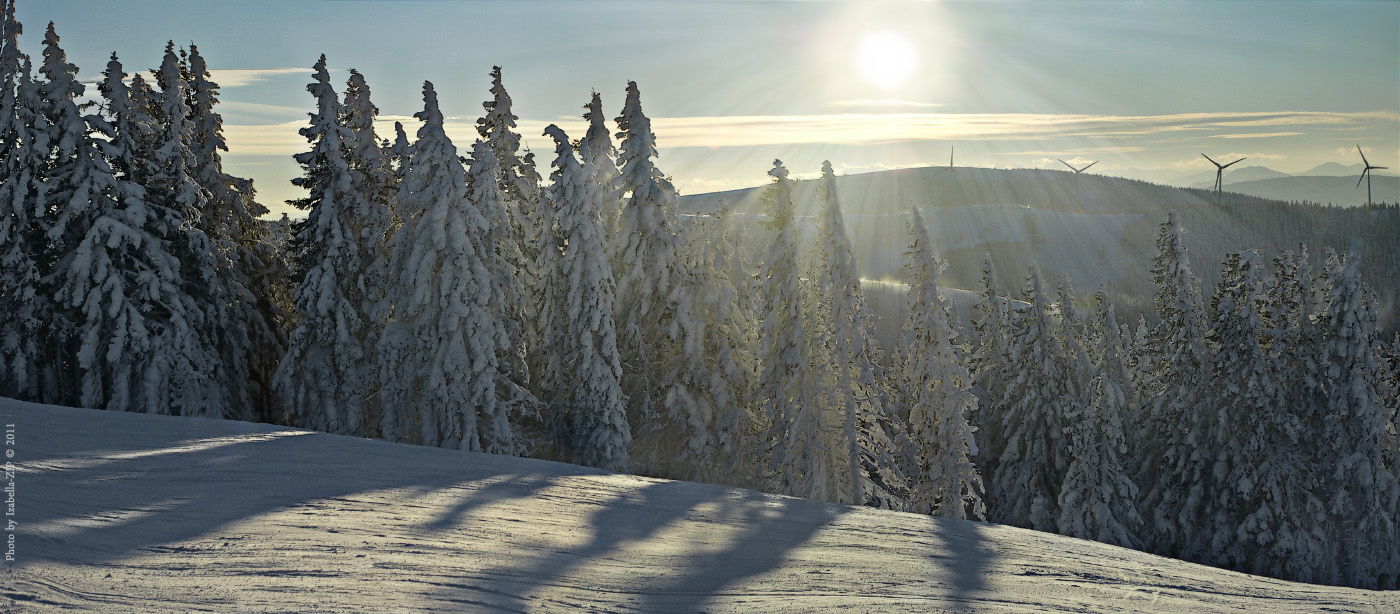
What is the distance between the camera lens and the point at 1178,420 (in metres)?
28.5

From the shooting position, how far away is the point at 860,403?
23.2 meters

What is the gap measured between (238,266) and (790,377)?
18.6m

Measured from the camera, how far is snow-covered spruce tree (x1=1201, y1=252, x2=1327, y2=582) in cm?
2594

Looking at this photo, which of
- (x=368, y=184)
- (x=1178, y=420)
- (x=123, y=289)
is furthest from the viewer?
(x=1178, y=420)

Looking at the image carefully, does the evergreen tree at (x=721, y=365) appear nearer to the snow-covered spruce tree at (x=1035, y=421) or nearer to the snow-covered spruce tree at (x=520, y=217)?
the snow-covered spruce tree at (x=520, y=217)

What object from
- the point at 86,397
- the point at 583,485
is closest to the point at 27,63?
the point at 86,397

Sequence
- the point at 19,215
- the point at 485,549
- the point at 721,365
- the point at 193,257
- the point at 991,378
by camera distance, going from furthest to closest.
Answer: the point at 991,378
the point at 721,365
the point at 193,257
the point at 19,215
the point at 485,549

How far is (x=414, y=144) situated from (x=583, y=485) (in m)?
15.8

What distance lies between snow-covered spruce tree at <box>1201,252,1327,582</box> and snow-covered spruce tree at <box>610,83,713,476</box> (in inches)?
680

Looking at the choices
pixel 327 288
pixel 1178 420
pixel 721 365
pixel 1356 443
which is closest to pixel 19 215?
pixel 327 288

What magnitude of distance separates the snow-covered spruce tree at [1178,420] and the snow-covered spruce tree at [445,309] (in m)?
22.5

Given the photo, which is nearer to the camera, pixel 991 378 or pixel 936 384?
pixel 936 384

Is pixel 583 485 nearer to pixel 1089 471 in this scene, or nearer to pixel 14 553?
pixel 14 553

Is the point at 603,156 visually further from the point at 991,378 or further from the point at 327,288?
the point at 991,378
